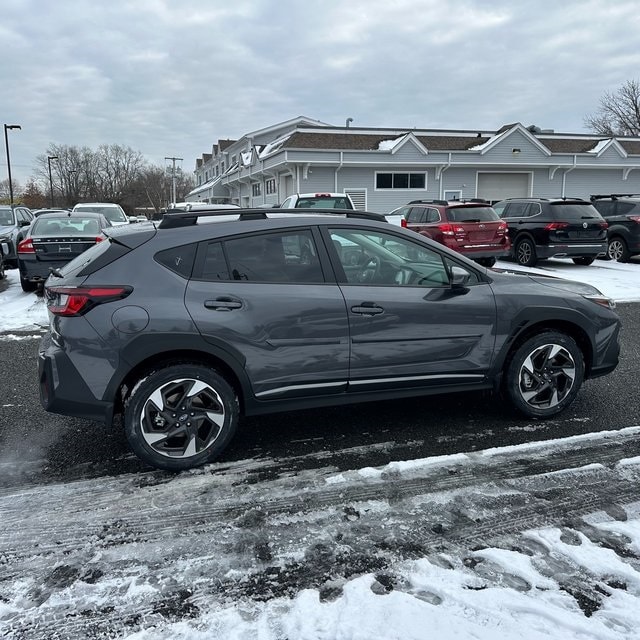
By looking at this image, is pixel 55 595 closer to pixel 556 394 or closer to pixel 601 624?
pixel 601 624

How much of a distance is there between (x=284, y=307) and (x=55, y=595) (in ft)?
6.40

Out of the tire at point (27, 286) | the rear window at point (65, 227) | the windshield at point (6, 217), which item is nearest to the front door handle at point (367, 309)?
the rear window at point (65, 227)

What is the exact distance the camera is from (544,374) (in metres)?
4.20

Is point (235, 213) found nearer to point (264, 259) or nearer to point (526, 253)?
point (264, 259)

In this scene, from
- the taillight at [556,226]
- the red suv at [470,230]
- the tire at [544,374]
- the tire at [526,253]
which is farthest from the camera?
the tire at [526,253]

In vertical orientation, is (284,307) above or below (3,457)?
above

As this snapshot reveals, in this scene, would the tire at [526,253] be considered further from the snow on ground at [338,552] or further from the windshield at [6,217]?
the windshield at [6,217]

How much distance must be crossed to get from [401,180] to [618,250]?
45.0ft

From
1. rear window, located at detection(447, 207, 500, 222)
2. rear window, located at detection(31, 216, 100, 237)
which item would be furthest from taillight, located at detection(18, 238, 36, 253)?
rear window, located at detection(447, 207, 500, 222)

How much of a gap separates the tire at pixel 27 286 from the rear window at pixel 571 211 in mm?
11862

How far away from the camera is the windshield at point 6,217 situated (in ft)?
46.0

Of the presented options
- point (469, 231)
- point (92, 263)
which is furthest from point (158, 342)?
point (469, 231)

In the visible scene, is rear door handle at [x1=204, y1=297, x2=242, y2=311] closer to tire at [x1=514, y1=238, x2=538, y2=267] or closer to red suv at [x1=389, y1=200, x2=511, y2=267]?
red suv at [x1=389, y1=200, x2=511, y2=267]

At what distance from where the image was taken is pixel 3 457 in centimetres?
369
